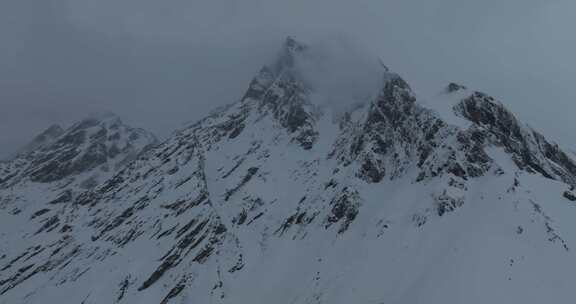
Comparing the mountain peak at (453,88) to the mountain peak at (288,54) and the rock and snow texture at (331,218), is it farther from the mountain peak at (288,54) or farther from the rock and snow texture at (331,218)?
the mountain peak at (288,54)

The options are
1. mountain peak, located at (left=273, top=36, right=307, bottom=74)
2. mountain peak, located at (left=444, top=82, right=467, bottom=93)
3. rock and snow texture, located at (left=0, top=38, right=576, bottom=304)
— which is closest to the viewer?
rock and snow texture, located at (left=0, top=38, right=576, bottom=304)

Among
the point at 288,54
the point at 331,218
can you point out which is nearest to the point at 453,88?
the point at 331,218

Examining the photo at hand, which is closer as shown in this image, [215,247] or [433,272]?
[433,272]

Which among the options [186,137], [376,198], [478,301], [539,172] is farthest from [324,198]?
[186,137]

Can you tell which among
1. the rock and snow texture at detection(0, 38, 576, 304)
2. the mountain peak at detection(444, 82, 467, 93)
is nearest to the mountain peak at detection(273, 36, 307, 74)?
the rock and snow texture at detection(0, 38, 576, 304)

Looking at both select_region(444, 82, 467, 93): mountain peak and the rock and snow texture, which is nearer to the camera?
the rock and snow texture

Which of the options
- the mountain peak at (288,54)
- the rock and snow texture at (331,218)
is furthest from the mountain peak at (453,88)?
the mountain peak at (288,54)

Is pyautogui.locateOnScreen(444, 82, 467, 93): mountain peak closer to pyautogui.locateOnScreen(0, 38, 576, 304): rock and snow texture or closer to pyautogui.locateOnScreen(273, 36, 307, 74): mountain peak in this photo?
pyautogui.locateOnScreen(0, 38, 576, 304): rock and snow texture

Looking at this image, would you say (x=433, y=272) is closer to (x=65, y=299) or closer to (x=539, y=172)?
(x=539, y=172)

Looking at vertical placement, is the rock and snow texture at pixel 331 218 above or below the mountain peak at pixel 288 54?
below
